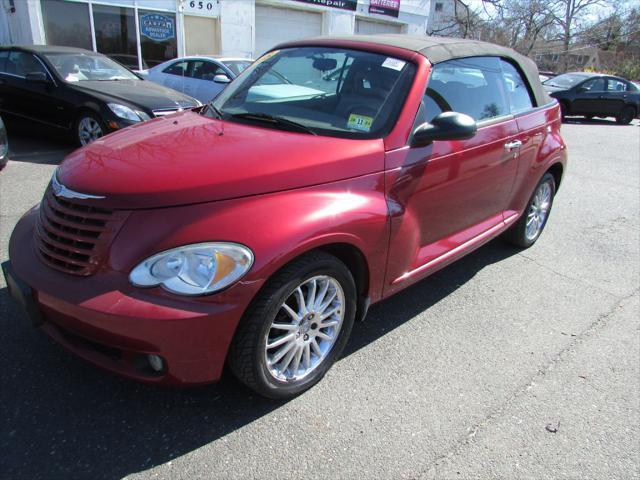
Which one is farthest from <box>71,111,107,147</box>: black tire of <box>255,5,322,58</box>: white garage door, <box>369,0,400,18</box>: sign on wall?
<box>369,0,400,18</box>: sign on wall

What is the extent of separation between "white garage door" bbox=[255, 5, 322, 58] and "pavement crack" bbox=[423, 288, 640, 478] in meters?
16.9

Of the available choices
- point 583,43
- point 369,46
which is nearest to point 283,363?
point 369,46

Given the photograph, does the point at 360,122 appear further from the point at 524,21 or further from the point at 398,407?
the point at 524,21

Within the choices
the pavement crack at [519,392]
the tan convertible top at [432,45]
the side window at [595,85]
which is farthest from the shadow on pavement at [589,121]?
the pavement crack at [519,392]

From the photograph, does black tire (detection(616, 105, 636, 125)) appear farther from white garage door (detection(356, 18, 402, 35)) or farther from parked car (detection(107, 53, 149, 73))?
parked car (detection(107, 53, 149, 73))

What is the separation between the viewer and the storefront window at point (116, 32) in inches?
559

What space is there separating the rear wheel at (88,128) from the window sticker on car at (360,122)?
15.6 feet

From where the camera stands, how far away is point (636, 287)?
→ 13.8ft

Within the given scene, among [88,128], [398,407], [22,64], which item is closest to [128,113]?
[88,128]

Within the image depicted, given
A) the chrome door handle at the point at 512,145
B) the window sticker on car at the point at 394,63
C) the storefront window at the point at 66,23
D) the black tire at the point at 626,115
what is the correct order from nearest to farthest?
1. the window sticker on car at the point at 394,63
2. the chrome door handle at the point at 512,145
3. the storefront window at the point at 66,23
4. the black tire at the point at 626,115

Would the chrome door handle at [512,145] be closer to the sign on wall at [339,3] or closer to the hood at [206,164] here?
the hood at [206,164]

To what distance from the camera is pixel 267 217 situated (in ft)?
7.25

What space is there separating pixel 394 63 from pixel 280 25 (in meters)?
17.7

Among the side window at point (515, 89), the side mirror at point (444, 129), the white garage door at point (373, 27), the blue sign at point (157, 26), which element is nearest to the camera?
the side mirror at point (444, 129)
